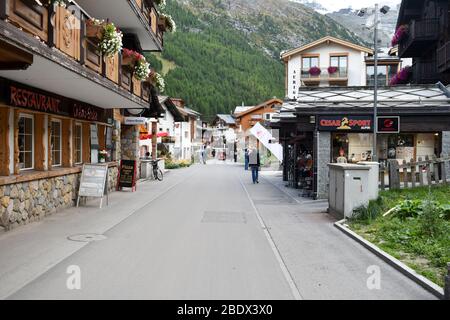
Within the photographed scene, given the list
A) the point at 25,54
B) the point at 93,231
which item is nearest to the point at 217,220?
the point at 93,231

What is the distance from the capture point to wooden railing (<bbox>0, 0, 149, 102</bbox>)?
7984 mm

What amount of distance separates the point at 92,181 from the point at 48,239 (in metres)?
5.25

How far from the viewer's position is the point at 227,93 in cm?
13850

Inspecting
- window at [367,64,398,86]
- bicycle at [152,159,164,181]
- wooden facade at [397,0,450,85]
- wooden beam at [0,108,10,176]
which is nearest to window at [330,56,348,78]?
window at [367,64,398,86]

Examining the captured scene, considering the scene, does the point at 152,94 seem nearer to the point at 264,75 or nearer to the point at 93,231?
the point at 93,231

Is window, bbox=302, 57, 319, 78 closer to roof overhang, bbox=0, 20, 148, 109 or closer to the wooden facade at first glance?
the wooden facade

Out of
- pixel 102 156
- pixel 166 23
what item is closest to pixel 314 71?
pixel 166 23

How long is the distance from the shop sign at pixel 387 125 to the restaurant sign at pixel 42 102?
9.78 meters

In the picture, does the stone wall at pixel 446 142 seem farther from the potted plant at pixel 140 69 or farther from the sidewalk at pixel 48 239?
the potted plant at pixel 140 69

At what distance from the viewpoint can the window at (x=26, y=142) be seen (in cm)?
1227

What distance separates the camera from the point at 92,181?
14656 mm

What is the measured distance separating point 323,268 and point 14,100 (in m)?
7.39

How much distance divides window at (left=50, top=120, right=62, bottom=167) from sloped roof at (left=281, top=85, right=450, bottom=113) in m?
7.89

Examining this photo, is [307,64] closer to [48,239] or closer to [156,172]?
[156,172]
